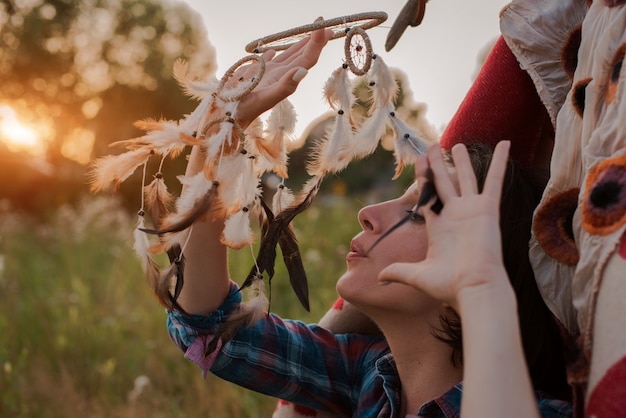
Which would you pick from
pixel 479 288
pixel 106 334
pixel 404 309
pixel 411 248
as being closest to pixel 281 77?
pixel 411 248

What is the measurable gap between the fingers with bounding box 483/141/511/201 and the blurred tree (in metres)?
Result: 16.3

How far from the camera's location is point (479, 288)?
1.03m

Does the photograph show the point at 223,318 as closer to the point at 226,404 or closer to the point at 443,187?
the point at 443,187

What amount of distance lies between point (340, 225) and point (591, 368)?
4236 millimetres

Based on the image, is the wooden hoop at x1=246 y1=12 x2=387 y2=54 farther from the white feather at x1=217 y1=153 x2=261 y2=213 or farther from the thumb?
the white feather at x1=217 y1=153 x2=261 y2=213

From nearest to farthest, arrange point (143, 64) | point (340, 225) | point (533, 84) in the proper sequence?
point (533, 84) → point (340, 225) → point (143, 64)

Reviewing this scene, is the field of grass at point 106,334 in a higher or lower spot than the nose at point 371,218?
lower

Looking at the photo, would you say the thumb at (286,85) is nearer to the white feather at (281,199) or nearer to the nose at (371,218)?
the white feather at (281,199)

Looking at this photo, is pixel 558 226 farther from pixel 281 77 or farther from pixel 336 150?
pixel 281 77

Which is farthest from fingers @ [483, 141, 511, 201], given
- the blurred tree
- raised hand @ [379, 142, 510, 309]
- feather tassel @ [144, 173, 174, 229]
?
the blurred tree

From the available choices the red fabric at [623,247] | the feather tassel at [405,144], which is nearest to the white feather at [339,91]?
the feather tassel at [405,144]

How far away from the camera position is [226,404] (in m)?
2.82

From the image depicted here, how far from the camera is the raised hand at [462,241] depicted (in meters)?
1.04

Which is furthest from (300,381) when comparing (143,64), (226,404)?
(143,64)
